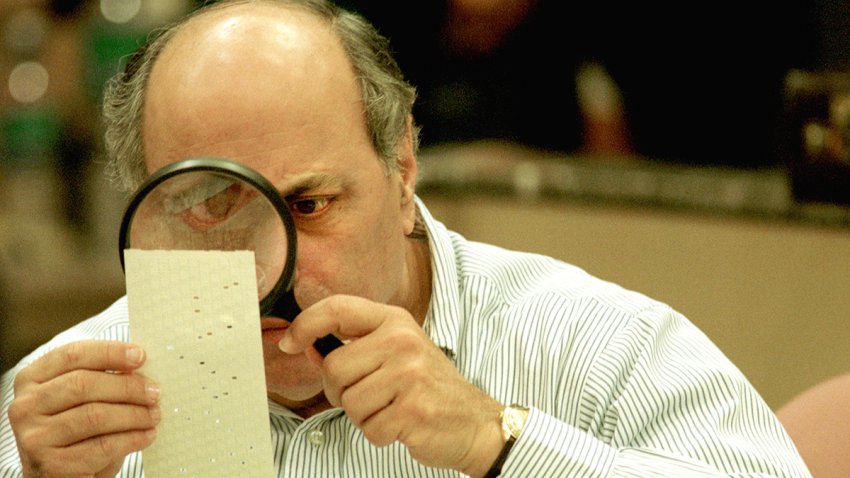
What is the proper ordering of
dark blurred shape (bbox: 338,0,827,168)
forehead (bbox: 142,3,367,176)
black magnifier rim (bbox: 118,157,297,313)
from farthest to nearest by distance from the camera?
dark blurred shape (bbox: 338,0,827,168), forehead (bbox: 142,3,367,176), black magnifier rim (bbox: 118,157,297,313)

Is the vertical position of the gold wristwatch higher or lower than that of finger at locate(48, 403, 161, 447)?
lower

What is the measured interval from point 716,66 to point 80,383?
3367mm

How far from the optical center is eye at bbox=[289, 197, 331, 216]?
166 centimetres

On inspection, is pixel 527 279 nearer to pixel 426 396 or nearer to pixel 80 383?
pixel 426 396

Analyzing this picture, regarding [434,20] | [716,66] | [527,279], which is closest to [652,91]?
[716,66]

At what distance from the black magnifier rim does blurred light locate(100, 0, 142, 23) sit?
3.31 metres

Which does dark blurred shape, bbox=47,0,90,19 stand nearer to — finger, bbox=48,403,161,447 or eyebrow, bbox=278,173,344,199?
eyebrow, bbox=278,173,344,199

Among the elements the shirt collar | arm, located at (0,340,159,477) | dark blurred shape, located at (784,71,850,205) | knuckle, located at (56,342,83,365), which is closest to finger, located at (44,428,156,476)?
arm, located at (0,340,159,477)

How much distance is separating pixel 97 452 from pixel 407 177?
0.71m

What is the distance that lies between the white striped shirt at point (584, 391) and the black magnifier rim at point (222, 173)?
41 cm

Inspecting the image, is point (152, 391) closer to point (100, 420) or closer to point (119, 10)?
point (100, 420)

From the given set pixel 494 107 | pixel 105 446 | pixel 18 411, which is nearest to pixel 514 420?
pixel 105 446

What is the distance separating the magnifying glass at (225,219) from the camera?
141cm

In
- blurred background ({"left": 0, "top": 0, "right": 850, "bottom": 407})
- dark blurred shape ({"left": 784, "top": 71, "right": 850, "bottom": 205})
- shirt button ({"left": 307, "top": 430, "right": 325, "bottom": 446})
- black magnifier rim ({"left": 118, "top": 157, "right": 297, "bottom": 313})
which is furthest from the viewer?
blurred background ({"left": 0, "top": 0, "right": 850, "bottom": 407})
